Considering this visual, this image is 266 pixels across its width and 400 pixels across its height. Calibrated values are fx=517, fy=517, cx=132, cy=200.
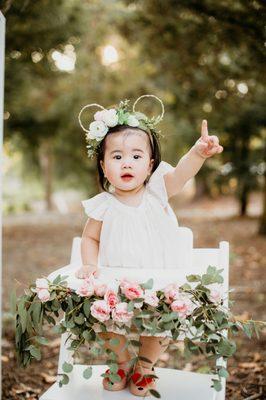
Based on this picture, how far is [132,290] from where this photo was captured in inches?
72.3

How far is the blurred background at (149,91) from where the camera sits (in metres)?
3.87

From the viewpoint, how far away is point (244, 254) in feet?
26.1

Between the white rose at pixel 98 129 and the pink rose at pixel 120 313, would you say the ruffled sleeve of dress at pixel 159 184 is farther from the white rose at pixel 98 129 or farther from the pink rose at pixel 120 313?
the pink rose at pixel 120 313

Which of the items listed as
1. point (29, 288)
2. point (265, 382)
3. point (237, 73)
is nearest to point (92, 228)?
point (29, 288)

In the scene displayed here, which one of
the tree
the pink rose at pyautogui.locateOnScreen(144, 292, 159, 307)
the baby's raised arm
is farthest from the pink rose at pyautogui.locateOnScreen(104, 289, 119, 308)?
the tree

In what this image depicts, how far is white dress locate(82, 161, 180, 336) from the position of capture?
209cm

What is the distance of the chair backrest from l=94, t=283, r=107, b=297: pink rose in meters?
0.06

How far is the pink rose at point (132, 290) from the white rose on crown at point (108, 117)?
27.4 inches

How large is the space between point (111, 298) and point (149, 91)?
26.7 feet

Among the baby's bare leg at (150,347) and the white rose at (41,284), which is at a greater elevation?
the white rose at (41,284)

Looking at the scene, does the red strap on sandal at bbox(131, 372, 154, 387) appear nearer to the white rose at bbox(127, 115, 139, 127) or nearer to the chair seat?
the chair seat

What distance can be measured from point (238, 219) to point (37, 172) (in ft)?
27.5

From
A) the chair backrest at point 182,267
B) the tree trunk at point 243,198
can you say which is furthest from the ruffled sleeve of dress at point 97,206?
the tree trunk at point 243,198

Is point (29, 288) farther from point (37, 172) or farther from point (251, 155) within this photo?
point (37, 172)
